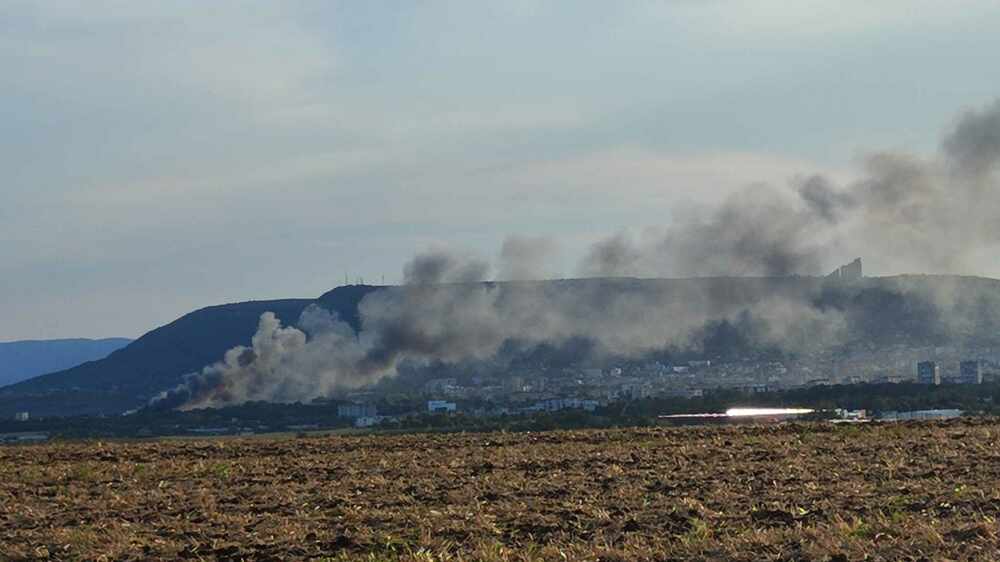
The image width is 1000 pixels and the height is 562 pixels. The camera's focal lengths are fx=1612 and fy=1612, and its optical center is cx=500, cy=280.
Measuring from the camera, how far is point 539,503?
2847cm

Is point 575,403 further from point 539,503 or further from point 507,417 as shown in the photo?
point 539,503

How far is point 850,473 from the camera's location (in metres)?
32.3

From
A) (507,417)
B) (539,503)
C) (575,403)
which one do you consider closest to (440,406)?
(575,403)

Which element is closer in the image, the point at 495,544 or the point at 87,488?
the point at 495,544

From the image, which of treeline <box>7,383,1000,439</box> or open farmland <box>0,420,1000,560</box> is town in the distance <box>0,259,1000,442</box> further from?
open farmland <box>0,420,1000,560</box>

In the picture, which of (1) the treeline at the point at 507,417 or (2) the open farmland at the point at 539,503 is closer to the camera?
(2) the open farmland at the point at 539,503

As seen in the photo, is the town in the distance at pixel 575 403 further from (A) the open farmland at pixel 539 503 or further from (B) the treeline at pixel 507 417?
(A) the open farmland at pixel 539 503

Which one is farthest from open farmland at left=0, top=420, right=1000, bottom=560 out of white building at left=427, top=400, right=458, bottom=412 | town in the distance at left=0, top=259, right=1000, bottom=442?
white building at left=427, top=400, right=458, bottom=412

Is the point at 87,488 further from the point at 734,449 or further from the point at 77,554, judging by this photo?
the point at 734,449

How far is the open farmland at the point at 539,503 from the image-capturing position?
2247 centimetres

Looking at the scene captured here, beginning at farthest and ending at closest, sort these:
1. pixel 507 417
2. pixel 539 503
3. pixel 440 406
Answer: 1. pixel 440 406
2. pixel 507 417
3. pixel 539 503

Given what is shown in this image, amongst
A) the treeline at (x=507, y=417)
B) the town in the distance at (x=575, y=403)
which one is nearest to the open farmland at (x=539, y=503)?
the treeline at (x=507, y=417)

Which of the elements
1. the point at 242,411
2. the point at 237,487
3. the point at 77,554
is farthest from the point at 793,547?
the point at 242,411

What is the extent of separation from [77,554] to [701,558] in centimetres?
1003
